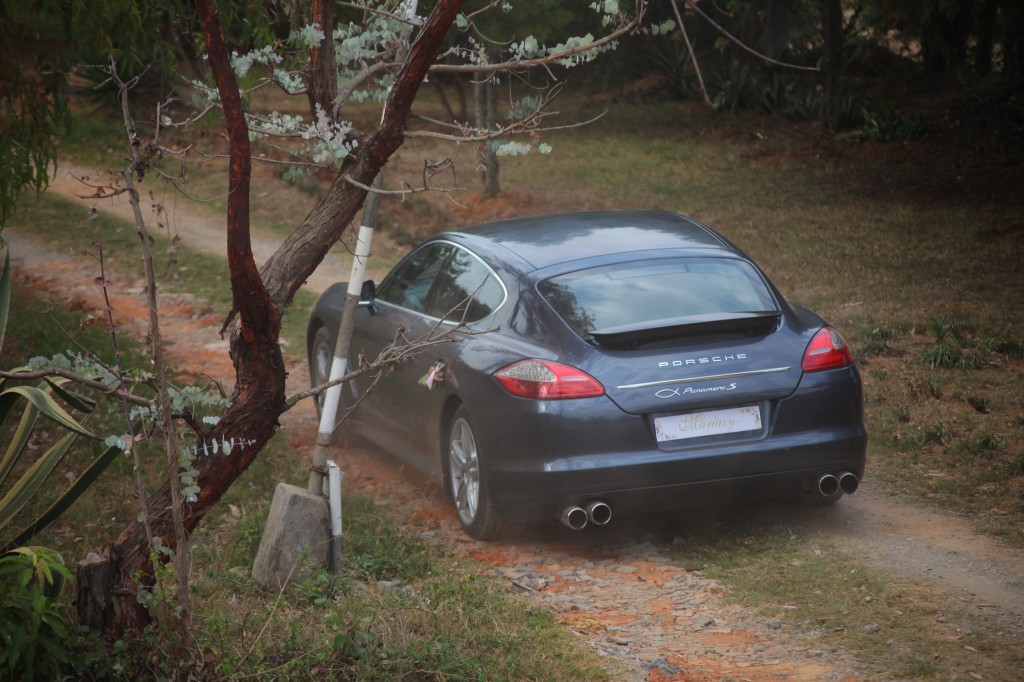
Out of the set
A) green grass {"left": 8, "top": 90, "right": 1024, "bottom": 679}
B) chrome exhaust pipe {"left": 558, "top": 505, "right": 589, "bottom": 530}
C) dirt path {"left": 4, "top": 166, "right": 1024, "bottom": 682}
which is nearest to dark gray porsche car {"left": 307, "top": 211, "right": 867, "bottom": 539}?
chrome exhaust pipe {"left": 558, "top": 505, "right": 589, "bottom": 530}

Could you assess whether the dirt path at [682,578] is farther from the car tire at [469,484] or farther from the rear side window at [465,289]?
the rear side window at [465,289]

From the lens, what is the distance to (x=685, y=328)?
6.03m

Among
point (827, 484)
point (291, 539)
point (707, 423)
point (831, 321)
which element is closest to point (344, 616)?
point (291, 539)

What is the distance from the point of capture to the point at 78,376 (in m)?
3.90

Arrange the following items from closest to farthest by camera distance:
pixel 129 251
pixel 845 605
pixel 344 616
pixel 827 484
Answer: pixel 344 616, pixel 845 605, pixel 827 484, pixel 129 251

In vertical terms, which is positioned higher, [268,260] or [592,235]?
[268,260]

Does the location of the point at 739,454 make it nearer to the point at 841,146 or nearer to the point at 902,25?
the point at 841,146

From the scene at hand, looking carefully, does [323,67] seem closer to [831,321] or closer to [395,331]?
[395,331]

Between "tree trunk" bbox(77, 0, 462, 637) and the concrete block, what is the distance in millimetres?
1026

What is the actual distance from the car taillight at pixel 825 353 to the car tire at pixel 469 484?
1.79 m

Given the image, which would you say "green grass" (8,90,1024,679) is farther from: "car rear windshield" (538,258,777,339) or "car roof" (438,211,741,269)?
"car rear windshield" (538,258,777,339)

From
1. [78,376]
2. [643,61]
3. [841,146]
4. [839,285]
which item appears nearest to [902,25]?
[841,146]

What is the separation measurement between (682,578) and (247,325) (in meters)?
2.59

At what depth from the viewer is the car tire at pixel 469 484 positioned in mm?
6172
